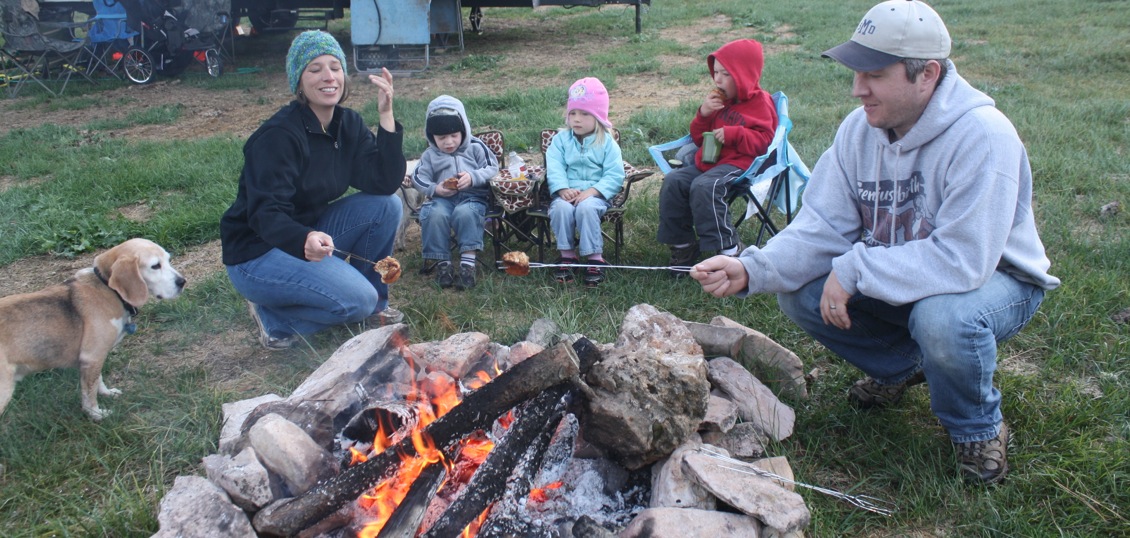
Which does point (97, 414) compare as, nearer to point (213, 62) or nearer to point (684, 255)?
point (684, 255)

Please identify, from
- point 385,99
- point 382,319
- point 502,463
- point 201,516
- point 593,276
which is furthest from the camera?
point 593,276

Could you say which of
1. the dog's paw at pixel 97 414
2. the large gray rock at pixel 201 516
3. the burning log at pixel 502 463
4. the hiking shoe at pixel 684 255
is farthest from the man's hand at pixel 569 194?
the large gray rock at pixel 201 516

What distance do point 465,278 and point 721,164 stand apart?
1.88 metres

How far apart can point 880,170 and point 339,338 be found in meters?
2.88

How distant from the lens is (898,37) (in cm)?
254

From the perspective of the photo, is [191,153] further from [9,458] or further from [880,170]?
[880,170]

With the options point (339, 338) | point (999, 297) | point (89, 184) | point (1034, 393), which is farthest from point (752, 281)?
point (89, 184)

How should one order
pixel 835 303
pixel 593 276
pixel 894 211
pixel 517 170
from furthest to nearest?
pixel 517 170, pixel 593 276, pixel 894 211, pixel 835 303

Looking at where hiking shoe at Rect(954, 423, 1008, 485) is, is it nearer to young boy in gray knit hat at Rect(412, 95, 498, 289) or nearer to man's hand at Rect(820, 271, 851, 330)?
man's hand at Rect(820, 271, 851, 330)

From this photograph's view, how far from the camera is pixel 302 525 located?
2.30m

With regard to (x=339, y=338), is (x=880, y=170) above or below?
above

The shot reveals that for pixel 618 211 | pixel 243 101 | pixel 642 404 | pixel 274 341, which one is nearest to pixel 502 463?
pixel 642 404

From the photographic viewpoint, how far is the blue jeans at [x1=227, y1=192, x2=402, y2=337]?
149 inches

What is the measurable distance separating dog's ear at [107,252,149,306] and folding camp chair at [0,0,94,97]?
32.9 feet
